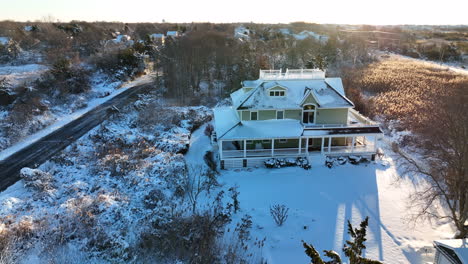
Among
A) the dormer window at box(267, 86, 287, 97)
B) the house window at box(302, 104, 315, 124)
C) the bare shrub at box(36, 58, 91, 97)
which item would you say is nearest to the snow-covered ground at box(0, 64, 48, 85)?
the bare shrub at box(36, 58, 91, 97)

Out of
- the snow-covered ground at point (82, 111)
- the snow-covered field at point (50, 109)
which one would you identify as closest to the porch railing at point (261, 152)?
the snow-covered ground at point (82, 111)

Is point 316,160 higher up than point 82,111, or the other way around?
point 82,111

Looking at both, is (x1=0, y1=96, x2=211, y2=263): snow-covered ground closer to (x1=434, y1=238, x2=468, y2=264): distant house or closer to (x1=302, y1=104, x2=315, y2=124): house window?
(x1=302, y1=104, x2=315, y2=124): house window

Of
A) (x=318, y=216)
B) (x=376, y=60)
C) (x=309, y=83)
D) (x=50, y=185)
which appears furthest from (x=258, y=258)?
(x=376, y=60)

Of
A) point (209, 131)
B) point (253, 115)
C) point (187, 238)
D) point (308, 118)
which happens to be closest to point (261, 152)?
point (253, 115)

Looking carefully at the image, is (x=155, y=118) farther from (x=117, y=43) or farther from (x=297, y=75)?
(x=117, y=43)

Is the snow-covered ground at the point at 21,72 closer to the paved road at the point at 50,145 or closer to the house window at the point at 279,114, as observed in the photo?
the paved road at the point at 50,145

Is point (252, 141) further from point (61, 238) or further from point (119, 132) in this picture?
point (61, 238)
